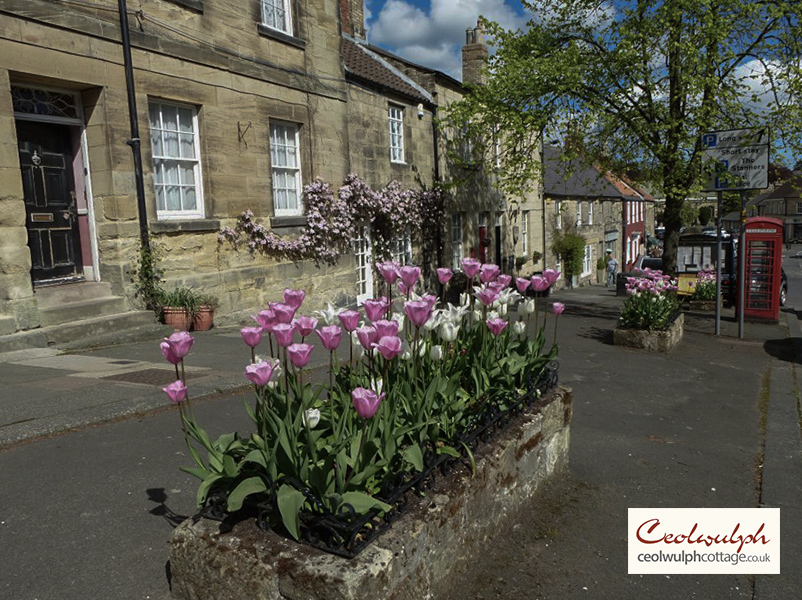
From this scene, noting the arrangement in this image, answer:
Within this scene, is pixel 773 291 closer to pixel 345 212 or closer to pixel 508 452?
pixel 345 212

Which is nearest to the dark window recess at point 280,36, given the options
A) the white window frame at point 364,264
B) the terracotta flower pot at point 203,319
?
the white window frame at point 364,264

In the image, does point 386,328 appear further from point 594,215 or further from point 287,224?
point 594,215

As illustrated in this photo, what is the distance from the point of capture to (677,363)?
369 inches

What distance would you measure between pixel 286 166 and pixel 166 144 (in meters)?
2.88

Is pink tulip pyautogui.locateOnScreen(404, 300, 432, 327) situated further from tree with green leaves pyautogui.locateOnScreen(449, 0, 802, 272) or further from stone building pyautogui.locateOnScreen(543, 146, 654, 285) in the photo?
stone building pyautogui.locateOnScreen(543, 146, 654, 285)

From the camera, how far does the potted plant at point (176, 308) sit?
9578 mm

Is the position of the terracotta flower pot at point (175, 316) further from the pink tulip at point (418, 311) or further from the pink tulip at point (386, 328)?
the pink tulip at point (386, 328)

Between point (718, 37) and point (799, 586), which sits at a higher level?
point (718, 37)

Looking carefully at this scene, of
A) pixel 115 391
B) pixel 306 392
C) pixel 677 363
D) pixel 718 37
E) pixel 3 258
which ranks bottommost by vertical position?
pixel 677 363

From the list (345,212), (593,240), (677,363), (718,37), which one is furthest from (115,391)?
(593,240)

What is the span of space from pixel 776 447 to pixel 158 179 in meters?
8.96

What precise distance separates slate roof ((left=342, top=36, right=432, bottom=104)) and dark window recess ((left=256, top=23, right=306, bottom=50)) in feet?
6.53

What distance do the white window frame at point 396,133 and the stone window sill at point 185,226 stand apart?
23.2 feet

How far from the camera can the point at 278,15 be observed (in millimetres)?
12141
